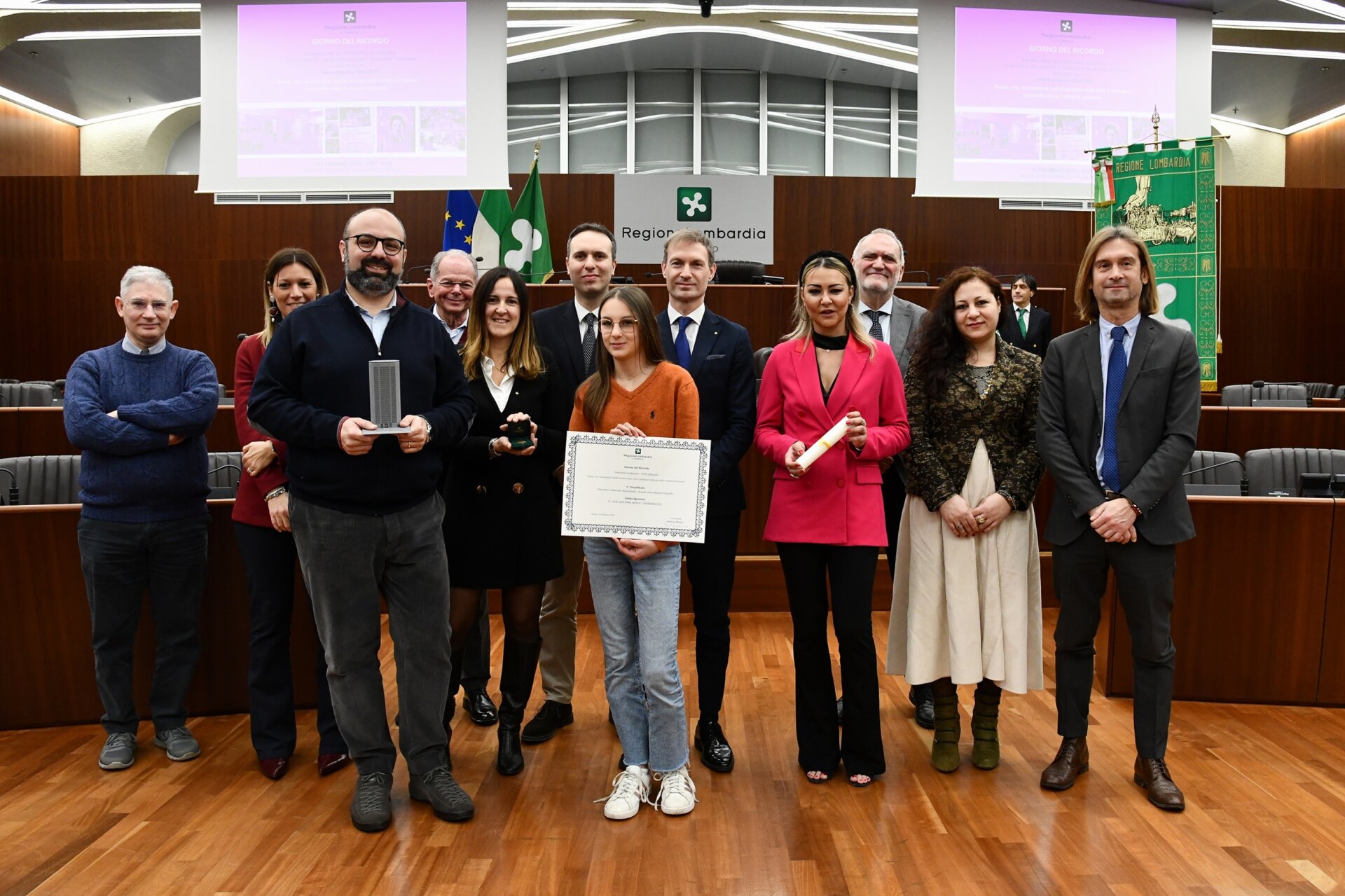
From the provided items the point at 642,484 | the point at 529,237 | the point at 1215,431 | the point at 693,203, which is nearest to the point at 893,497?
the point at 642,484

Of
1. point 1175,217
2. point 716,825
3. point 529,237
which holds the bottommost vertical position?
point 716,825

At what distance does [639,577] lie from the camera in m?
2.84

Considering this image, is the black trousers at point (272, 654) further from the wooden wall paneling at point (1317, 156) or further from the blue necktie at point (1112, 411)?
the wooden wall paneling at point (1317, 156)

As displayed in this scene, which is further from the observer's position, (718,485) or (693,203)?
(693,203)

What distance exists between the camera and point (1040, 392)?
9.98 ft

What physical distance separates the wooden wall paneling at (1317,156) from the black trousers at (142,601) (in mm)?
14465

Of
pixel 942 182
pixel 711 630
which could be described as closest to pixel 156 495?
pixel 711 630

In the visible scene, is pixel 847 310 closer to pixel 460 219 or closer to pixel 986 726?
pixel 986 726

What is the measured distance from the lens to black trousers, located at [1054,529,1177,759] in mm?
2904

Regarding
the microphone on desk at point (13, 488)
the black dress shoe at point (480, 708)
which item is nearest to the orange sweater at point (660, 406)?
the black dress shoe at point (480, 708)

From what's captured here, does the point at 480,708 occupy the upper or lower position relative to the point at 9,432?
lower

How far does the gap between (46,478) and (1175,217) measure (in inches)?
235

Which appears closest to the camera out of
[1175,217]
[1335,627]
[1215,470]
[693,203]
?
[1335,627]

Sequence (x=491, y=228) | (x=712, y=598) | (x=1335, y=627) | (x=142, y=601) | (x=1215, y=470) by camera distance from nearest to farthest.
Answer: (x=712, y=598)
(x=142, y=601)
(x=1335, y=627)
(x=1215, y=470)
(x=491, y=228)
